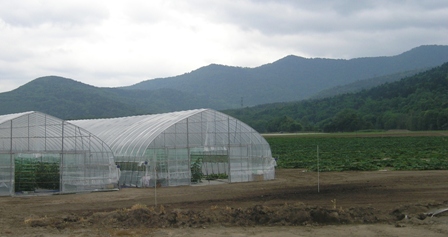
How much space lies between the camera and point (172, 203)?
20.8 metres

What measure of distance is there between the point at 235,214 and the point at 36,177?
14.9 metres

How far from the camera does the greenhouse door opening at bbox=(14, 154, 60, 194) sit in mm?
26031

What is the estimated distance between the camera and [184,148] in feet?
94.7

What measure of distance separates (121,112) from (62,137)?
401ft

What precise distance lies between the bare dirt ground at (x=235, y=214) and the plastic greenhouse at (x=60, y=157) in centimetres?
205

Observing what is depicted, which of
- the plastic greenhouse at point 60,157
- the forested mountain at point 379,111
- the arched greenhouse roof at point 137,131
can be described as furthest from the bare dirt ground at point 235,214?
the forested mountain at point 379,111

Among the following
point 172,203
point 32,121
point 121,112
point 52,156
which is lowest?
point 172,203

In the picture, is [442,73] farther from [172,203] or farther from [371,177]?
[172,203]

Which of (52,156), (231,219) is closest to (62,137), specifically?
(52,156)

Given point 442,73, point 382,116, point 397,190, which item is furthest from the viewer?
point 442,73

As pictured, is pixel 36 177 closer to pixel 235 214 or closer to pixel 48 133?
pixel 48 133

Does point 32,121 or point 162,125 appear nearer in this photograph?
point 32,121

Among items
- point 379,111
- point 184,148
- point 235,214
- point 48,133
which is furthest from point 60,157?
point 379,111

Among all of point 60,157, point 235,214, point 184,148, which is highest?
point 184,148
